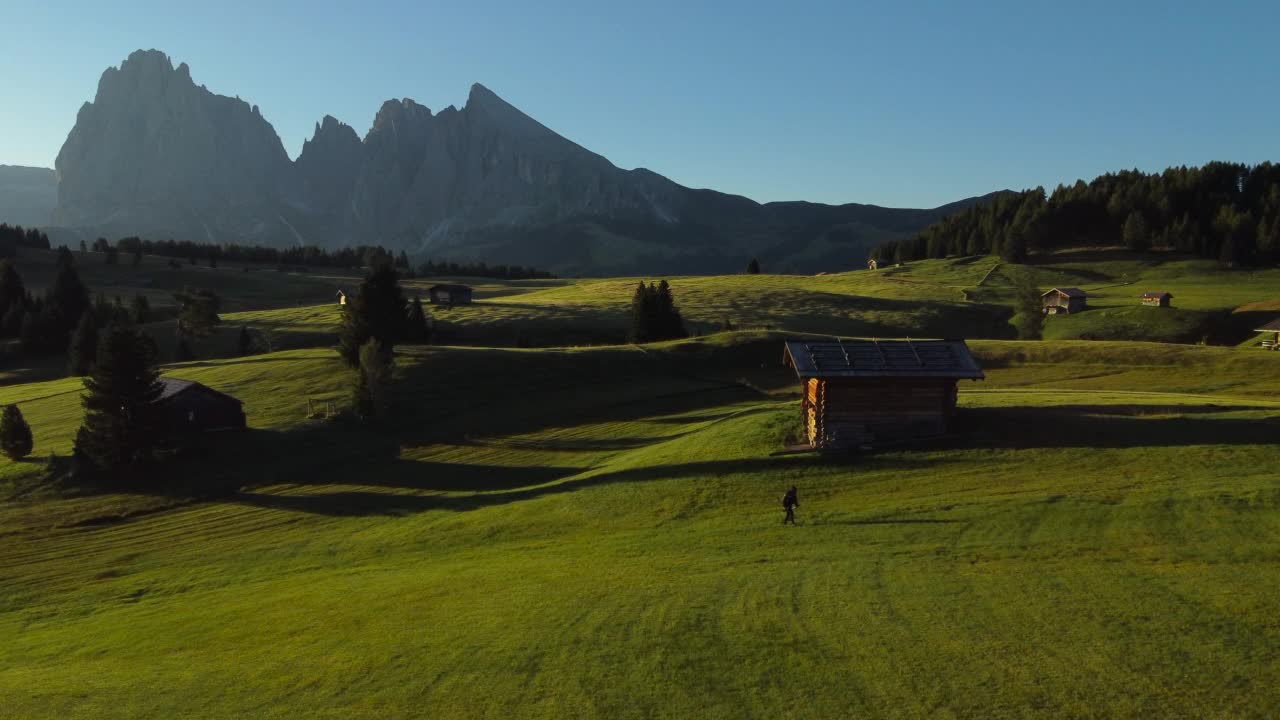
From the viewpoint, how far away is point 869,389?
40062 millimetres

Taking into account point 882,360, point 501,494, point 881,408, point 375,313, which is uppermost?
point 375,313

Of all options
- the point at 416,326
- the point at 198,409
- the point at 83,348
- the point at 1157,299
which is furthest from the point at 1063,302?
the point at 83,348

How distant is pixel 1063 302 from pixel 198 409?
353ft

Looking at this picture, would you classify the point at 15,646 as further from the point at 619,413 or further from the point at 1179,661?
the point at 619,413

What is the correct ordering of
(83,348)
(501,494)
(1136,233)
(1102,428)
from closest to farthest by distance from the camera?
(1102,428), (501,494), (83,348), (1136,233)

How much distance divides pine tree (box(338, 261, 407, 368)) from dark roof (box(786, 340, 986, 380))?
41.5 metres

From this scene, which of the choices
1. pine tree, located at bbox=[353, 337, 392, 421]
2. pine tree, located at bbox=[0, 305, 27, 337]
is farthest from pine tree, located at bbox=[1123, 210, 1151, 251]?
pine tree, located at bbox=[0, 305, 27, 337]

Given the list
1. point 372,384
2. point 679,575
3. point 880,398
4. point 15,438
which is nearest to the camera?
point 679,575

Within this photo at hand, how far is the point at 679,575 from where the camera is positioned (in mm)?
24672

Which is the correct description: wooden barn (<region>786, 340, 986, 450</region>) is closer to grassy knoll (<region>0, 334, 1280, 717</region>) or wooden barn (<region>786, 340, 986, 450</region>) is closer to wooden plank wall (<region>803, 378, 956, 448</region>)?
wooden plank wall (<region>803, 378, 956, 448</region>)

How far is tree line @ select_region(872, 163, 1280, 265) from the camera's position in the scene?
154 m

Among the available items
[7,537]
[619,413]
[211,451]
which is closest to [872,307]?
[619,413]

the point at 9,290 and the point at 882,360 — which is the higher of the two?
the point at 9,290

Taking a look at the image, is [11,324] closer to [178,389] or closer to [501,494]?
[178,389]
